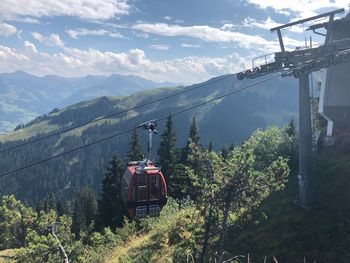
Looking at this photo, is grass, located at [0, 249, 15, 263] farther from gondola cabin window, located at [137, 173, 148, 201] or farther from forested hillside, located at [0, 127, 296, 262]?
gondola cabin window, located at [137, 173, 148, 201]

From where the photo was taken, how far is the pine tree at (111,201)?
49406 millimetres

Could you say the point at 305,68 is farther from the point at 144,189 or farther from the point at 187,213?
the point at 187,213

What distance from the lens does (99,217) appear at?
169 feet

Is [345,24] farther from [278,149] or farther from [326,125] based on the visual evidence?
[278,149]

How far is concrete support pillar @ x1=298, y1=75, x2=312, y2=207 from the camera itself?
20417 millimetres

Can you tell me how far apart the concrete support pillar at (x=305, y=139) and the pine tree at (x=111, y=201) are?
31.7 m

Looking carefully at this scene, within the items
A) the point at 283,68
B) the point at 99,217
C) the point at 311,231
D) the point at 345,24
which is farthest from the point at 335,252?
the point at 99,217

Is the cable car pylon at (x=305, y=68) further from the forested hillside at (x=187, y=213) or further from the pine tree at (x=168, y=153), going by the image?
the pine tree at (x=168, y=153)

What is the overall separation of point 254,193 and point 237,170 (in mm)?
1032

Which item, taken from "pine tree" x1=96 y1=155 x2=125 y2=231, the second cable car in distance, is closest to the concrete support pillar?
the second cable car in distance

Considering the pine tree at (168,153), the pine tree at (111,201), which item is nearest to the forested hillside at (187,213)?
the pine tree at (111,201)

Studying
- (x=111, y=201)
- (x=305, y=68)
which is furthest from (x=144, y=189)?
(x=111, y=201)

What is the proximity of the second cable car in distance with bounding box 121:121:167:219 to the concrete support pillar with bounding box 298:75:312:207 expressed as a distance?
7.97 metres

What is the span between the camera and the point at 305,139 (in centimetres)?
2061
